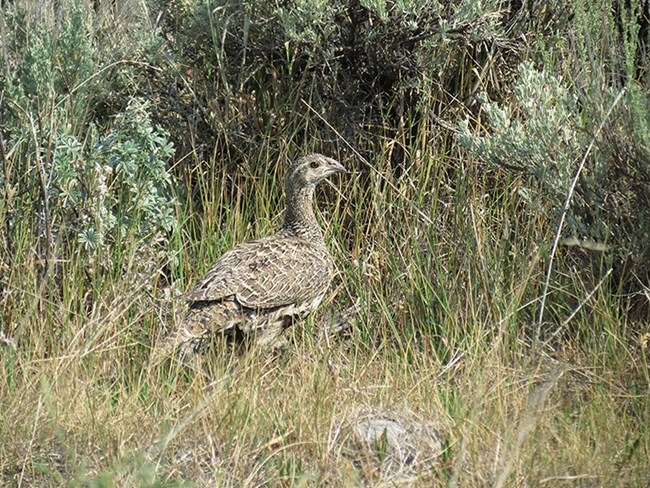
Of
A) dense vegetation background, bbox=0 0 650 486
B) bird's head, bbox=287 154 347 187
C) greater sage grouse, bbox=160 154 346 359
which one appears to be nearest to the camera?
dense vegetation background, bbox=0 0 650 486

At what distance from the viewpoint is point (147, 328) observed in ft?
18.8

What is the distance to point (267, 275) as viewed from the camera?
Answer: 5.99m

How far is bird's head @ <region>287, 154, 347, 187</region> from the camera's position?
6402 mm

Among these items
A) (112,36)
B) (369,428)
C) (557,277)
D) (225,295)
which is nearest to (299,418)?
(369,428)

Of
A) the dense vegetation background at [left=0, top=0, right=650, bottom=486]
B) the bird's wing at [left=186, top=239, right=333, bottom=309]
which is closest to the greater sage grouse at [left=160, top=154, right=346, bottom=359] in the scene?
the bird's wing at [left=186, top=239, right=333, bottom=309]

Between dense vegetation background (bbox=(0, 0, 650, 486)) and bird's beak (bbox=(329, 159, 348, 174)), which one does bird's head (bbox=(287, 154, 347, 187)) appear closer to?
bird's beak (bbox=(329, 159, 348, 174))

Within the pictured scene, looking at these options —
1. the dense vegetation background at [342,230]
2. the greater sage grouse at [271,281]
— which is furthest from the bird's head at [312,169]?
the dense vegetation background at [342,230]

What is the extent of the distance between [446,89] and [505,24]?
58 centimetres

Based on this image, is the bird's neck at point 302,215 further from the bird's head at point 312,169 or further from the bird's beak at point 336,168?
→ the bird's beak at point 336,168

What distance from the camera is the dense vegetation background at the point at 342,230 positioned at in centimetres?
405

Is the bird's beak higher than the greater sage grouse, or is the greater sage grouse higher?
the bird's beak

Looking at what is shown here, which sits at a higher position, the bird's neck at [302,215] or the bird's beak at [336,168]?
the bird's beak at [336,168]

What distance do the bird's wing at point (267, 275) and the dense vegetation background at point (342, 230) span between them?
0.23 m

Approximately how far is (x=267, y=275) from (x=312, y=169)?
797 millimetres
